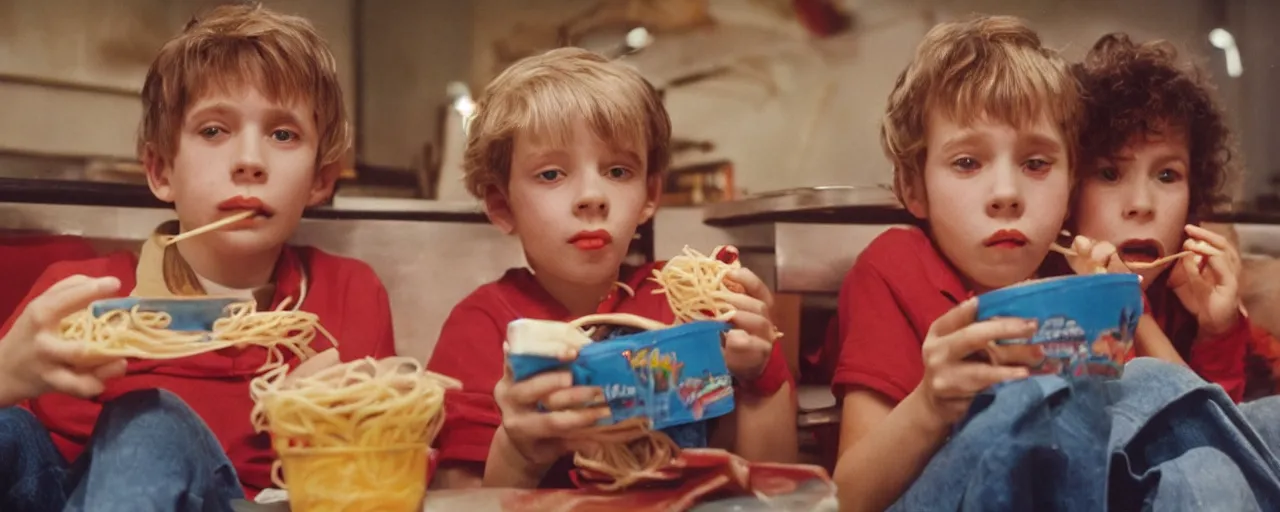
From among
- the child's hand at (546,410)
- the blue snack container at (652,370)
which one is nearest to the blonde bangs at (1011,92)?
the blue snack container at (652,370)

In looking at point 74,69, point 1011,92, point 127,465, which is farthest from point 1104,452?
point 74,69

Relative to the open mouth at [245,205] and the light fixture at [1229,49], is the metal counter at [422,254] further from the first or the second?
the light fixture at [1229,49]

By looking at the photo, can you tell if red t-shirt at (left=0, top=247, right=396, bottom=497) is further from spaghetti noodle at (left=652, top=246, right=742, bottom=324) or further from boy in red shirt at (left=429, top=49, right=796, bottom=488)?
spaghetti noodle at (left=652, top=246, right=742, bottom=324)

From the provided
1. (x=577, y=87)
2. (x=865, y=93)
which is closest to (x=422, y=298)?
(x=577, y=87)

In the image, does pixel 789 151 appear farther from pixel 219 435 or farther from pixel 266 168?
pixel 219 435

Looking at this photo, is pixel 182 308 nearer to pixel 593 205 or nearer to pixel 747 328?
pixel 593 205

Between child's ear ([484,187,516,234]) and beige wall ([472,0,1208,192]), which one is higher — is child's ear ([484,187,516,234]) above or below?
below

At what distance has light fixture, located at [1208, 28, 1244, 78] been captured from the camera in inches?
61.7

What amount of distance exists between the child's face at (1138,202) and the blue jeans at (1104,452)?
0.37 meters

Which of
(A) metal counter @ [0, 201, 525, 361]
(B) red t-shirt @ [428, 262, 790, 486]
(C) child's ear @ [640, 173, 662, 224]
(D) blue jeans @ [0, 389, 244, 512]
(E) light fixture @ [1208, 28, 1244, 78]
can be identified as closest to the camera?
(D) blue jeans @ [0, 389, 244, 512]

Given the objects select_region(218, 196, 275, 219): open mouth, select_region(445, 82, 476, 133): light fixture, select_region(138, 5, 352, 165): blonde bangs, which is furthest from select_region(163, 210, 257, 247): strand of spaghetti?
select_region(445, 82, 476, 133): light fixture

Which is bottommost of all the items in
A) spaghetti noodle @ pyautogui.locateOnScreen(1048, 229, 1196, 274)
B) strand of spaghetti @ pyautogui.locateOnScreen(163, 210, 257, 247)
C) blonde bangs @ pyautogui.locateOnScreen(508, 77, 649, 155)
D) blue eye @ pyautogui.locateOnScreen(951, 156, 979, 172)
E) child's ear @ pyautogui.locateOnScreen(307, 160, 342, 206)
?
spaghetti noodle @ pyautogui.locateOnScreen(1048, 229, 1196, 274)

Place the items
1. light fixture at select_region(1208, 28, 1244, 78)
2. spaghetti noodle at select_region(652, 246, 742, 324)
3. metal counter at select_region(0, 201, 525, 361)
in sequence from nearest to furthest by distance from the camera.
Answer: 1. spaghetti noodle at select_region(652, 246, 742, 324)
2. metal counter at select_region(0, 201, 525, 361)
3. light fixture at select_region(1208, 28, 1244, 78)

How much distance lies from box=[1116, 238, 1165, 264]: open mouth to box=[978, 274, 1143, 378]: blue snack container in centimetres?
43
